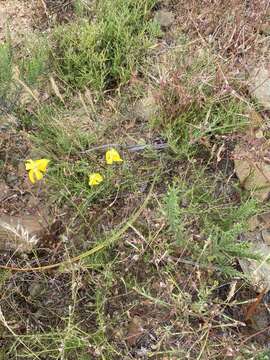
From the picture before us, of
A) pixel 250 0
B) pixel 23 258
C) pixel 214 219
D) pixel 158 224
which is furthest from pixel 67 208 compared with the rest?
pixel 250 0

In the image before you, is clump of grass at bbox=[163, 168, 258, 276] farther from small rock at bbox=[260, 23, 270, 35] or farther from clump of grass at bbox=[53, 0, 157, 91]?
small rock at bbox=[260, 23, 270, 35]

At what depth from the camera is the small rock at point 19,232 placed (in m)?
2.47

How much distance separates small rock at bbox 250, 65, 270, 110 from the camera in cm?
283

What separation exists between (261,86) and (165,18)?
833 mm

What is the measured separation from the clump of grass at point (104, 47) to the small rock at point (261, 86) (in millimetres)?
682

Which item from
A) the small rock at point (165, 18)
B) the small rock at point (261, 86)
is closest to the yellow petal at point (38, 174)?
the small rock at point (261, 86)

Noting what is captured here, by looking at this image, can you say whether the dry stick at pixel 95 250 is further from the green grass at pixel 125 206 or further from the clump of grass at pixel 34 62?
the clump of grass at pixel 34 62

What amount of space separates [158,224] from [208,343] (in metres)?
0.57

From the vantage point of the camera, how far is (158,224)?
2305mm

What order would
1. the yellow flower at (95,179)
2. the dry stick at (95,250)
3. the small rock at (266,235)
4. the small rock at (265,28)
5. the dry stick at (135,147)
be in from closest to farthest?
the dry stick at (95,250)
the yellow flower at (95,179)
the small rock at (266,235)
the dry stick at (135,147)
the small rock at (265,28)

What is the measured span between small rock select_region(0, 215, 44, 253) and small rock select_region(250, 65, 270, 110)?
1405 millimetres

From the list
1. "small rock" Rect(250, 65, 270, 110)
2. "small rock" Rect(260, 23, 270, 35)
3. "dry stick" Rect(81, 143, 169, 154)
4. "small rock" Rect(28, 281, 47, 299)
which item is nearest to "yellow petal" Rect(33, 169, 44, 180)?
"dry stick" Rect(81, 143, 169, 154)

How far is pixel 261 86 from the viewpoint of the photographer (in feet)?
9.45

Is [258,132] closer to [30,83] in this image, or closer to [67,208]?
[67,208]
